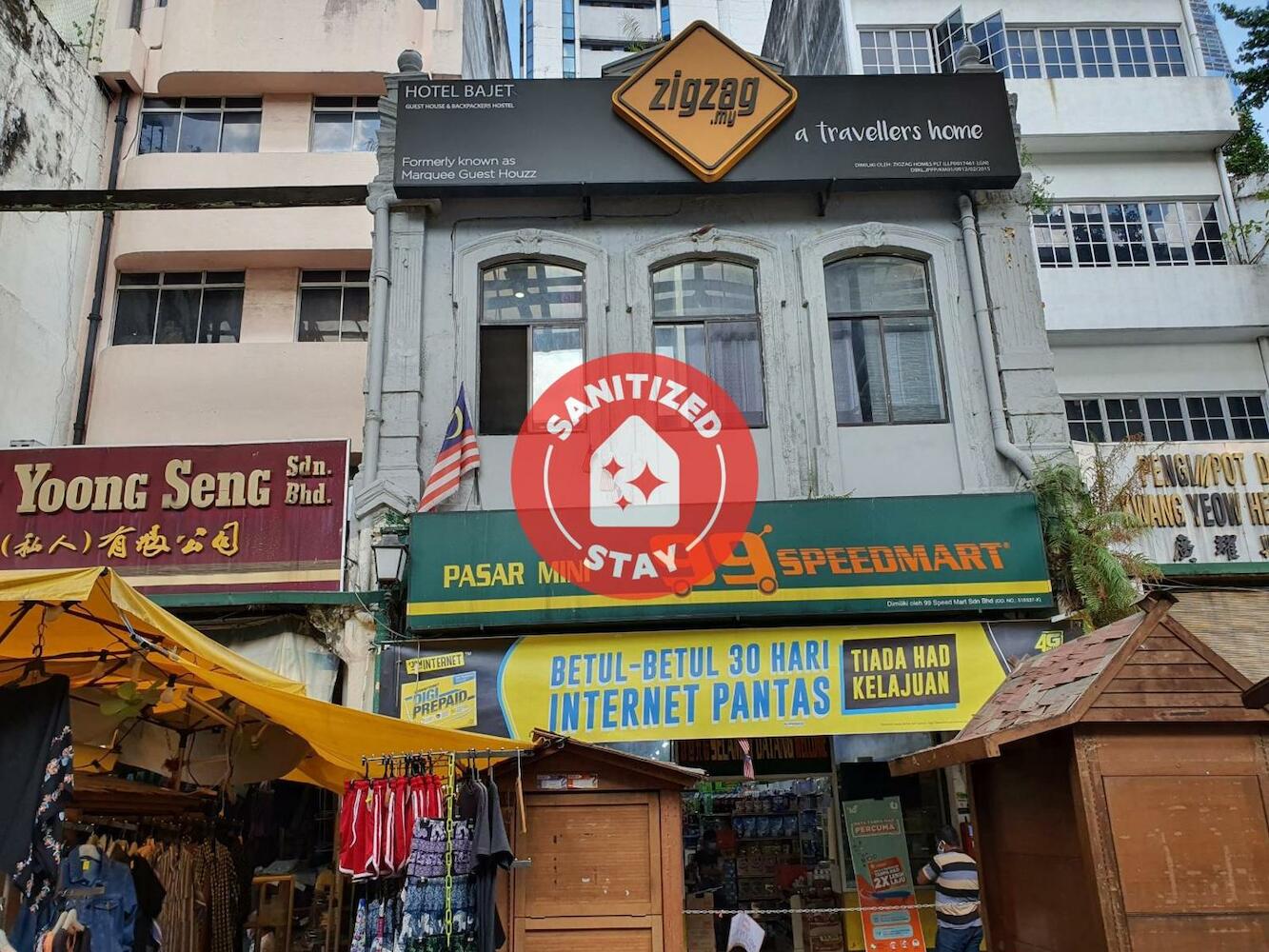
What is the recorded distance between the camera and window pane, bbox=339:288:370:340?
704 inches

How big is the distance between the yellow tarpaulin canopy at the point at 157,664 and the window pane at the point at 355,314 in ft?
32.2

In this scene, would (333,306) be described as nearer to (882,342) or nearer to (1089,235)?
(882,342)

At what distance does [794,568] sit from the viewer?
36.4 feet

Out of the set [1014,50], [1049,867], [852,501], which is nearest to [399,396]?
[852,501]

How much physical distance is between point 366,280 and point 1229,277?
50.2 ft

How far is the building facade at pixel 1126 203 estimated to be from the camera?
17719mm

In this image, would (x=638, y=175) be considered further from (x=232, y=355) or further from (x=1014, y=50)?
(x=1014, y=50)

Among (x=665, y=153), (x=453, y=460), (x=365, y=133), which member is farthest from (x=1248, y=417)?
(x=365, y=133)

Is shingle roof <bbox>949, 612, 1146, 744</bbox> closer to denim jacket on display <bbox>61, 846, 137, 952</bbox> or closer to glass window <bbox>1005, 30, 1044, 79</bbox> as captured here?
denim jacket on display <bbox>61, 846, 137, 952</bbox>

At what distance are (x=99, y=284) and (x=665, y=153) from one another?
35.7 feet

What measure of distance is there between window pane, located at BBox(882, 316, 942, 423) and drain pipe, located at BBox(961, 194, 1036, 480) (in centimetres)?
57

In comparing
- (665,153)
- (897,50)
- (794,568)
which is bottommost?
(794,568)

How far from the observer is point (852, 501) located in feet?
37.2

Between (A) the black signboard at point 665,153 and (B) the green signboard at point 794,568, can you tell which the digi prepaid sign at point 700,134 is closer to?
(A) the black signboard at point 665,153
